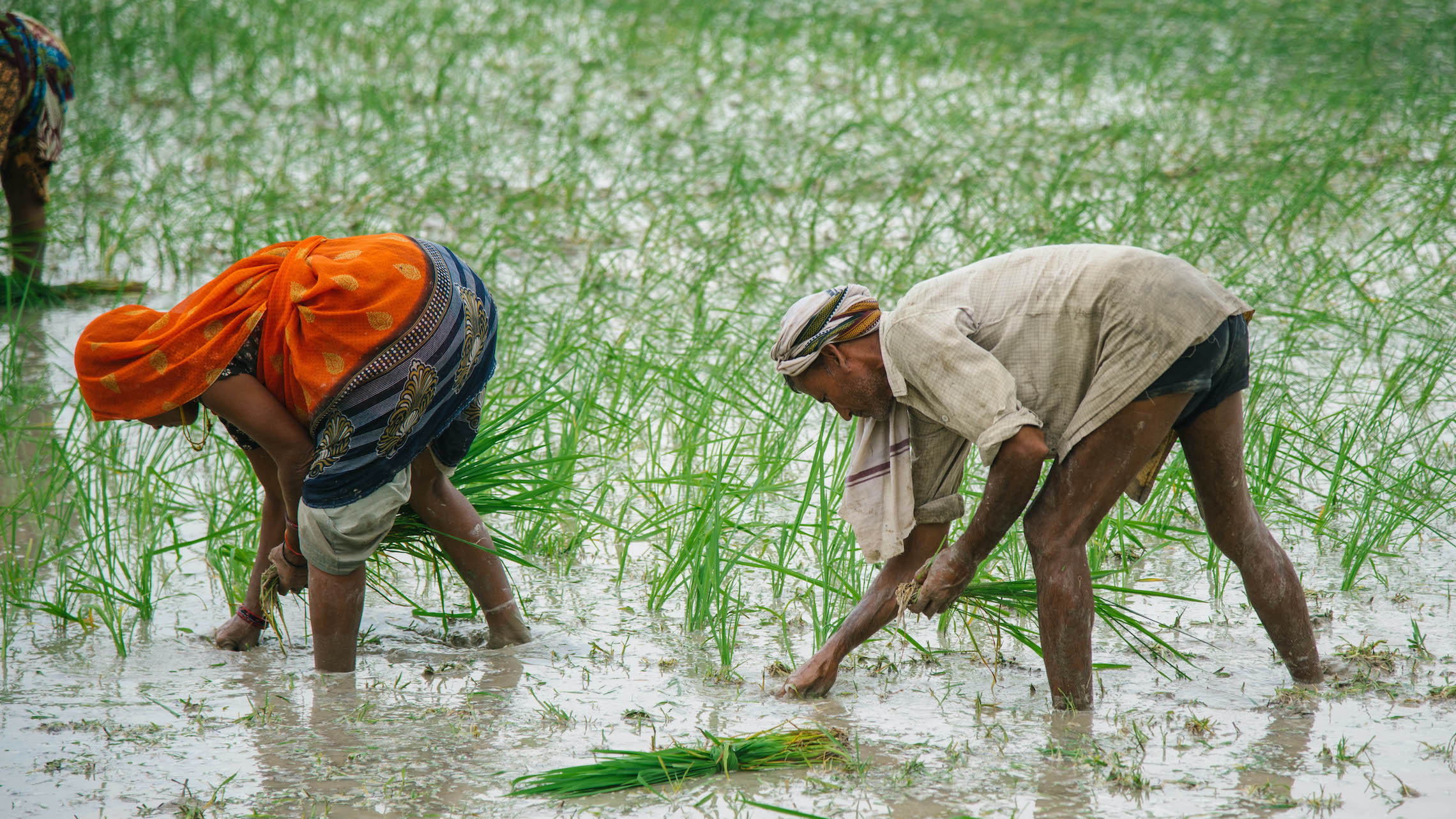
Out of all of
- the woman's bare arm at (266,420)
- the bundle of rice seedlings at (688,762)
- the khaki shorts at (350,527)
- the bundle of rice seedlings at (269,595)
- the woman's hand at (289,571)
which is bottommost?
the bundle of rice seedlings at (688,762)

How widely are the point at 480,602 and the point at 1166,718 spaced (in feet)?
5.10

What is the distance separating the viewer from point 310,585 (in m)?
2.71

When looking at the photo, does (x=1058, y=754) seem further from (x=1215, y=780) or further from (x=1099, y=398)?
(x=1099, y=398)

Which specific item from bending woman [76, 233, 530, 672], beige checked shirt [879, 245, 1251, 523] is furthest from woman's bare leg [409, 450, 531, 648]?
beige checked shirt [879, 245, 1251, 523]

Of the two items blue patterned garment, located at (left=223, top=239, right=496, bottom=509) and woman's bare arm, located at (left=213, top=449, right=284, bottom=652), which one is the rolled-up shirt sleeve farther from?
woman's bare arm, located at (left=213, top=449, right=284, bottom=652)

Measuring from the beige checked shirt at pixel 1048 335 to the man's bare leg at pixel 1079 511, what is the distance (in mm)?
43

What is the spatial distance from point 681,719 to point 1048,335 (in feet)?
3.55

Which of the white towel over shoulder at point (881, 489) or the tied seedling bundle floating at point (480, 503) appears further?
the tied seedling bundle floating at point (480, 503)

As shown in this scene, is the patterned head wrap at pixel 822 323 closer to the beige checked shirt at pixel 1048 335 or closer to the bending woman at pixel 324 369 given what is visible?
the beige checked shirt at pixel 1048 335

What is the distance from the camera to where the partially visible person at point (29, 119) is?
468 cm

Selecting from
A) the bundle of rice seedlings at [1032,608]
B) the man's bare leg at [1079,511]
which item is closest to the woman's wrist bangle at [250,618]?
the bundle of rice seedlings at [1032,608]

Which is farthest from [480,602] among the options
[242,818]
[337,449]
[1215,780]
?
[1215,780]

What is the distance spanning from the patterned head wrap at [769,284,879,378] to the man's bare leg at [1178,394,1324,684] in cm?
70

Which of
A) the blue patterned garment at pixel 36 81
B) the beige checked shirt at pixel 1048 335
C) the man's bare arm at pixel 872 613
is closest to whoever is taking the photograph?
the beige checked shirt at pixel 1048 335
